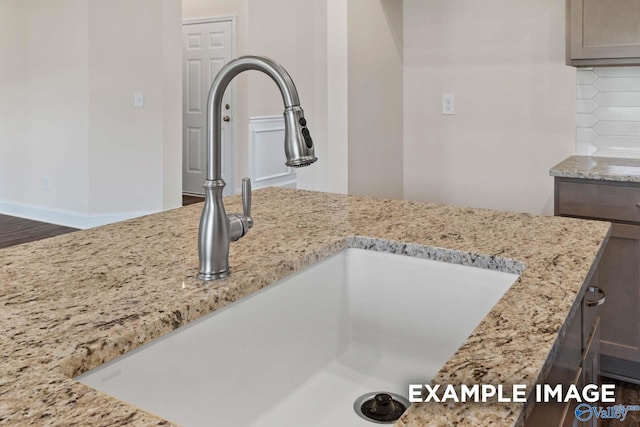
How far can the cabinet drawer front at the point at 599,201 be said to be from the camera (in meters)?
2.27

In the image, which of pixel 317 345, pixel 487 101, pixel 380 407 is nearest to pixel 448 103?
pixel 487 101

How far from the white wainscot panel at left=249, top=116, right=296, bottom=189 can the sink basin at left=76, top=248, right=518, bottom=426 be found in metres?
5.08

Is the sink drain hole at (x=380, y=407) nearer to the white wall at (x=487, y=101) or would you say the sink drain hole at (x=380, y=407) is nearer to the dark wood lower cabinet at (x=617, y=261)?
the dark wood lower cabinet at (x=617, y=261)

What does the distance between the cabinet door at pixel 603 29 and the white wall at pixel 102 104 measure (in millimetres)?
3407

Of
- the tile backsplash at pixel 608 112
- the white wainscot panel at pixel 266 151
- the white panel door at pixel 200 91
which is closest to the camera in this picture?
the tile backsplash at pixel 608 112

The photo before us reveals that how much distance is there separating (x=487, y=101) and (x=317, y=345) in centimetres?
234

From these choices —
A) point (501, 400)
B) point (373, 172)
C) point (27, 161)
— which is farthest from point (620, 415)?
point (27, 161)

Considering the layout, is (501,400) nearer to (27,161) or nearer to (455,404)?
(455,404)

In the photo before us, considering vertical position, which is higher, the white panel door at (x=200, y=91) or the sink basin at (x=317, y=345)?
the white panel door at (x=200, y=91)

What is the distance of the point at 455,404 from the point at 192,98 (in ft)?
22.0

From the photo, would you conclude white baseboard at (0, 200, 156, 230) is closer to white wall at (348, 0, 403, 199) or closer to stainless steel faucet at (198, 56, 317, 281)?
white wall at (348, 0, 403, 199)

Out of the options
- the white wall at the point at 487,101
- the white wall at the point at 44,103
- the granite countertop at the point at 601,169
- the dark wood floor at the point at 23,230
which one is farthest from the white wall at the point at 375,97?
the dark wood floor at the point at 23,230

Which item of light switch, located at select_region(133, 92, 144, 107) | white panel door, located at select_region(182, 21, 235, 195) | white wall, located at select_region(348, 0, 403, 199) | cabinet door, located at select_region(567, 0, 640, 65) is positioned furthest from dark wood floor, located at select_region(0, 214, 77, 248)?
cabinet door, located at select_region(567, 0, 640, 65)

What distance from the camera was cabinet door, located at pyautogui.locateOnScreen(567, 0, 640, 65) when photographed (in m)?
2.41
